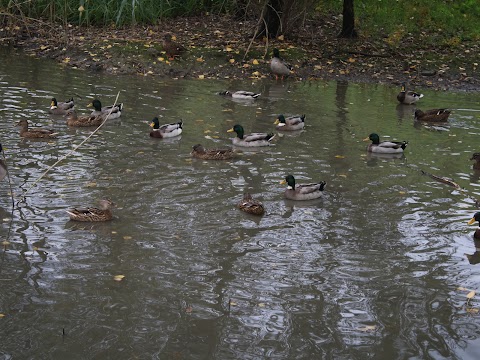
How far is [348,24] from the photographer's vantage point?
74.4ft

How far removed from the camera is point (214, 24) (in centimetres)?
2417

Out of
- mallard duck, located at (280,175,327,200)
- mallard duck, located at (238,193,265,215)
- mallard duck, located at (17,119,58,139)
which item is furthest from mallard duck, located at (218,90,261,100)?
mallard duck, located at (238,193,265,215)

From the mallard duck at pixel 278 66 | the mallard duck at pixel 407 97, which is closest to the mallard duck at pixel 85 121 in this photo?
the mallard duck at pixel 278 66

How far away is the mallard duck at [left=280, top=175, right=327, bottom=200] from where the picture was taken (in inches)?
418

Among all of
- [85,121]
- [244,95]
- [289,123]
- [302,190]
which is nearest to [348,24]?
[244,95]

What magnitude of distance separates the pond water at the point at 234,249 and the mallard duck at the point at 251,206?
0.09 m

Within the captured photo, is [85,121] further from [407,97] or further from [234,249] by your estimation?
[407,97]

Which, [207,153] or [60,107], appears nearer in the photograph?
[207,153]

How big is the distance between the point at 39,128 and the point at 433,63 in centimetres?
1232

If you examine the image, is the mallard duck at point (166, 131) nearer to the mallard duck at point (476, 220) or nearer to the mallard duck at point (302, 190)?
the mallard duck at point (302, 190)

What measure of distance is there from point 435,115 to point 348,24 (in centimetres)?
752

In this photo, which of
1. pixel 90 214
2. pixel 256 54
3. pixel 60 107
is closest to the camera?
pixel 90 214

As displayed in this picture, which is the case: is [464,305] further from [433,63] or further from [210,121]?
[433,63]

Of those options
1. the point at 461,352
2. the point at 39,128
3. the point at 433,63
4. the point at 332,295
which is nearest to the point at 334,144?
the point at 39,128
